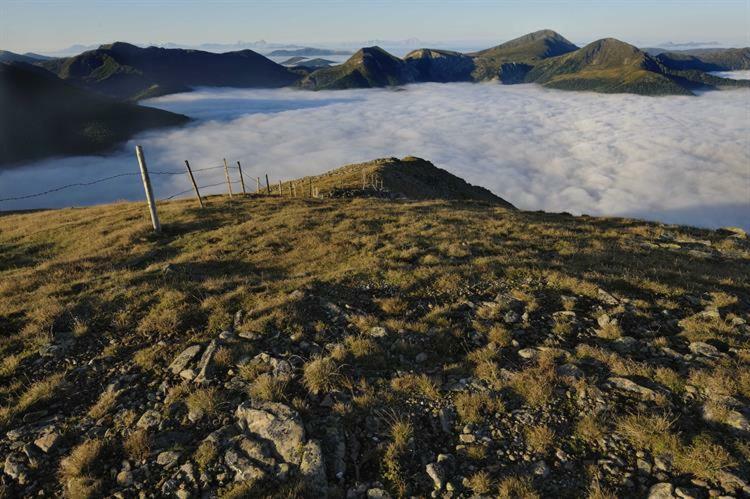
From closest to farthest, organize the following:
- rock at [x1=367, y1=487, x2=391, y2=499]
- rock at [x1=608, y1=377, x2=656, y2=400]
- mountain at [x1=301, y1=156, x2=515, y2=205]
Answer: rock at [x1=367, y1=487, x2=391, y2=499]
rock at [x1=608, y1=377, x2=656, y2=400]
mountain at [x1=301, y1=156, x2=515, y2=205]

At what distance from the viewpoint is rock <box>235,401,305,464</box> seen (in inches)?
237

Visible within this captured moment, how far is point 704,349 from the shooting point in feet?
27.5

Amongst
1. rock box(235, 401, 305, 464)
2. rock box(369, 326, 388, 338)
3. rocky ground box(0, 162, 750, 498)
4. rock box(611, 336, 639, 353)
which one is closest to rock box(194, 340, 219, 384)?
rocky ground box(0, 162, 750, 498)

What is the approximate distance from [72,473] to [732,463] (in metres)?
9.28

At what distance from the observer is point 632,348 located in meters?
8.64

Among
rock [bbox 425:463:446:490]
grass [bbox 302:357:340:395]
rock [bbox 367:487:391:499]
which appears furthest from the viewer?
grass [bbox 302:357:340:395]

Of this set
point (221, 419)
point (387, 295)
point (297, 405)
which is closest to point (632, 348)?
point (387, 295)

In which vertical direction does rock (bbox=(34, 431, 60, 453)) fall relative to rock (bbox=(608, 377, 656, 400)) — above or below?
above

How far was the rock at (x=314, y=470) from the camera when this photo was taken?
5457mm

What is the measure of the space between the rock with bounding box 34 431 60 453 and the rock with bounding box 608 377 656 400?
9.66 metres

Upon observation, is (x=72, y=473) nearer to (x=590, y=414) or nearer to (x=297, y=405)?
Answer: (x=297, y=405)

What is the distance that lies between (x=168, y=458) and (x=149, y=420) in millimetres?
1110

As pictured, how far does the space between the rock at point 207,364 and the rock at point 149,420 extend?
943 millimetres

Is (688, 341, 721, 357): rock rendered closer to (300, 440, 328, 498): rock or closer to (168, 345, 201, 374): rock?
(300, 440, 328, 498): rock
